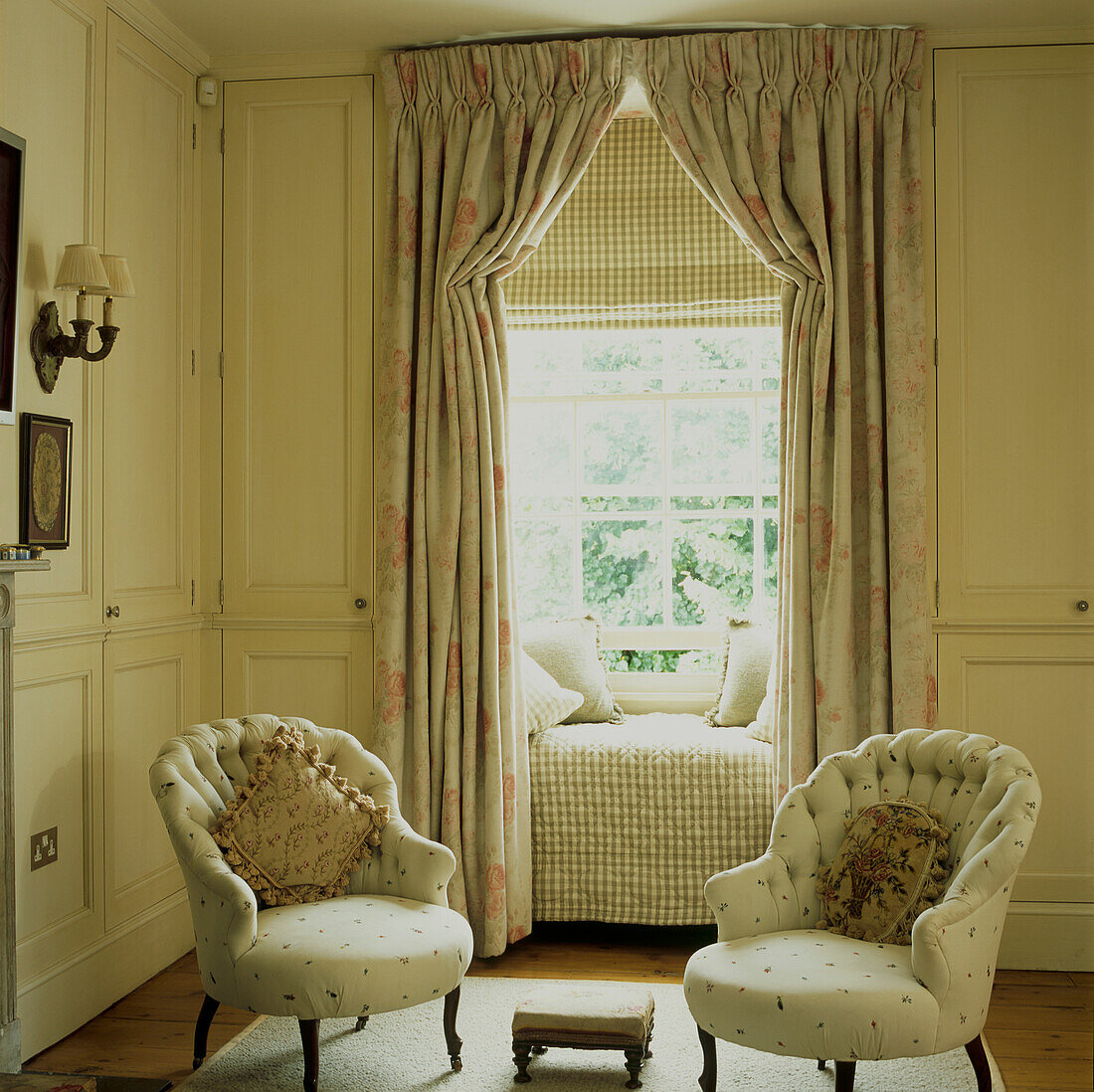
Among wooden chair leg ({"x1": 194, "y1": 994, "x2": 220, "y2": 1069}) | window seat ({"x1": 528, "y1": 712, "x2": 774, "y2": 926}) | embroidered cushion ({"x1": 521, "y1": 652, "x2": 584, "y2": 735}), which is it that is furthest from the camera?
embroidered cushion ({"x1": 521, "y1": 652, "x2": 584, "y2": 735})

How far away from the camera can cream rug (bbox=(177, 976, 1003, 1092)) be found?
261 centimetres

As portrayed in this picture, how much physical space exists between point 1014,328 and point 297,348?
242cm

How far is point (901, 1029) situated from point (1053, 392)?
2.17 meters

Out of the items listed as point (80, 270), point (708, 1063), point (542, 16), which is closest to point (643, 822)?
point (708, 1063)

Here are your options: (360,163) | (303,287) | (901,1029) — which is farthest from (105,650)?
(901,1029)

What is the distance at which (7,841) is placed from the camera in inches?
98.9

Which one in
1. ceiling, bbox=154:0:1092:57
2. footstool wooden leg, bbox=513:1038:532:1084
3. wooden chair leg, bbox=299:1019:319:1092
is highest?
ceiling, bbox=154:0:1092:57

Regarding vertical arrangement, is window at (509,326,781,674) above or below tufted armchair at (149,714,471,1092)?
above

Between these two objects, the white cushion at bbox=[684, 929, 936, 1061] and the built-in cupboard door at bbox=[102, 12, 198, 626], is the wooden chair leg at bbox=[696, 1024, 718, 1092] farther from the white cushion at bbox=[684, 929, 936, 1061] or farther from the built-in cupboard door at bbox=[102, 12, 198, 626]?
the built-in cupboard door at bbox=[102, 12, 198, 626]

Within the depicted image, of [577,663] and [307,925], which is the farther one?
[577,663]

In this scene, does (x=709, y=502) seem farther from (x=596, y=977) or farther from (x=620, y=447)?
(x=596, y=977)

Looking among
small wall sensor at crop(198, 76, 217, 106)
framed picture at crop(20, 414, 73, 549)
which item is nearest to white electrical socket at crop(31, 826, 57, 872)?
framed picture at crop(20, 414, 73, 549)

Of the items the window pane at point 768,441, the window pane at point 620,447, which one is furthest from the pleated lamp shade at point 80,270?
the window pane at point 768,441

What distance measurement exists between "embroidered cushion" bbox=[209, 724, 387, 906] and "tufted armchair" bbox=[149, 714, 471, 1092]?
0.04 metres
